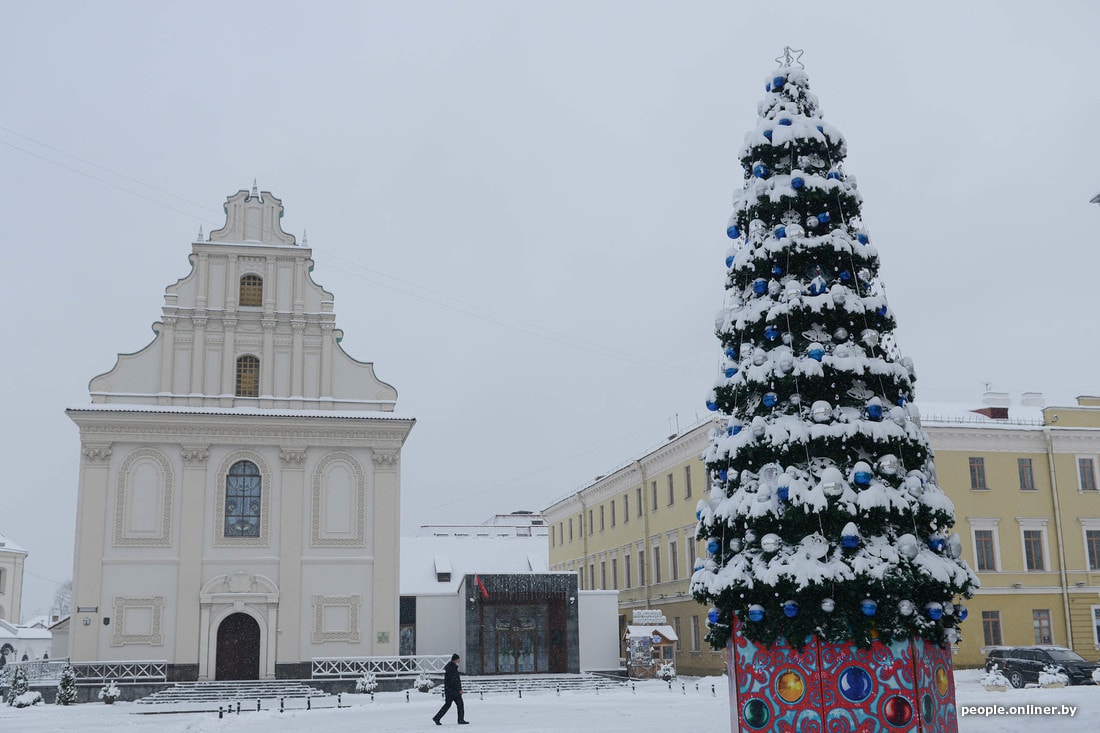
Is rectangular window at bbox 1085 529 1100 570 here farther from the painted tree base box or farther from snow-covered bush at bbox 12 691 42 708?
snow-covered bush at bbox 12 691 42 708

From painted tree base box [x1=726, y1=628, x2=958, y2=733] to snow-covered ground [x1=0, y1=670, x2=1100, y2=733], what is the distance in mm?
3234

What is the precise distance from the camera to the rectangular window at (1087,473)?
1592 inches

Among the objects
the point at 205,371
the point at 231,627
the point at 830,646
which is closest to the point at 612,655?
the point at 231,627

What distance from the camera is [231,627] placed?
34938 mm

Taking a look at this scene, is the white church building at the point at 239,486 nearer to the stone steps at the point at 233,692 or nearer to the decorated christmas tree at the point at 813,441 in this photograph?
the stone steps at the point at 233,692

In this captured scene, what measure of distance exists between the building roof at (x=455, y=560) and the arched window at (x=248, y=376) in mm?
10989

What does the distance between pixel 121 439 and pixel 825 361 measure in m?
29.1

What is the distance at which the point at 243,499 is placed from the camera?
3606 centimetres

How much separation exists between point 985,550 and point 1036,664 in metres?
10.2

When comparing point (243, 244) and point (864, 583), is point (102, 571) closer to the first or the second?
point (243, 244)

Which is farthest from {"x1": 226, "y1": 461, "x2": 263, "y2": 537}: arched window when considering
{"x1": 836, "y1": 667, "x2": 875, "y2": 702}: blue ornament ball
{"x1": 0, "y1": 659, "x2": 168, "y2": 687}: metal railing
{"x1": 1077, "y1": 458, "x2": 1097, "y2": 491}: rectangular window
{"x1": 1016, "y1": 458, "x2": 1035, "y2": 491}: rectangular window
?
{"x1": 1077, "y1": 458, "x2": 1097, "y2": 491}: rectangular window

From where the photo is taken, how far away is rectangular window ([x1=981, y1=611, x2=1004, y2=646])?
37812 mm

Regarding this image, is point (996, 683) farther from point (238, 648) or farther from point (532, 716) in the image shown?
point (238, 648)

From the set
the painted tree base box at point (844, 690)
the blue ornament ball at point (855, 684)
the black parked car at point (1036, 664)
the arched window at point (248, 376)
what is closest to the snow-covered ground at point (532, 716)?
the black parked car at point (1036, 664)
